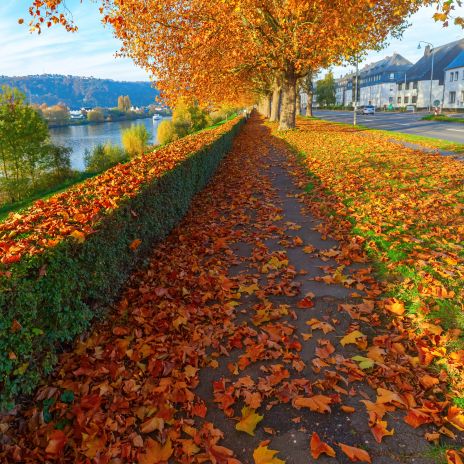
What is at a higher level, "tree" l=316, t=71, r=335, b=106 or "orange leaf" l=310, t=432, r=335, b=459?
"tree" l=316, t=71, r=335, b=106

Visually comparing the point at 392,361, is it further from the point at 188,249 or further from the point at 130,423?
the point at 188,249

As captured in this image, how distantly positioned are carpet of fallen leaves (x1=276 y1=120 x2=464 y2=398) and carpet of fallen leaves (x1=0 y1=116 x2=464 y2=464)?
0.14 metres

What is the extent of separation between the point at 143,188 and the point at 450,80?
69456mm

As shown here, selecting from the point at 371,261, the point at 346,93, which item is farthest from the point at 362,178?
the point at 346,93

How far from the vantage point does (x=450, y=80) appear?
60000mm

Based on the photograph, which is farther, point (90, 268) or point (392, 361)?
point (90, 268)

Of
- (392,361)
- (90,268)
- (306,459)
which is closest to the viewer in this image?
(306,459)

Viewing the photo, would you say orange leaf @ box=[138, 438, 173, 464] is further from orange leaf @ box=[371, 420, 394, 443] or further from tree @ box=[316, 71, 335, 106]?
tree @ box=[316, 71, 335, 106]

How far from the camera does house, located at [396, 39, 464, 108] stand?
6025 centimetres

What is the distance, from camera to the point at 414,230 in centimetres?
664

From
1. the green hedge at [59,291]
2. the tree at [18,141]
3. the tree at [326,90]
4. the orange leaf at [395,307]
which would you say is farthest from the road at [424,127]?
the tree at [326,90]

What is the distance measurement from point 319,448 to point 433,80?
77.5m

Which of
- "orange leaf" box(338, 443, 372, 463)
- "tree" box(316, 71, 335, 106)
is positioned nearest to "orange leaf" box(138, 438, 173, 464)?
"orange leaf" box(338, 443, 372, 463)

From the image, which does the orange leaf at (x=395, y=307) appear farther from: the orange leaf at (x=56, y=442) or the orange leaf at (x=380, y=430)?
the orange leaf at (x=56, y=442)
